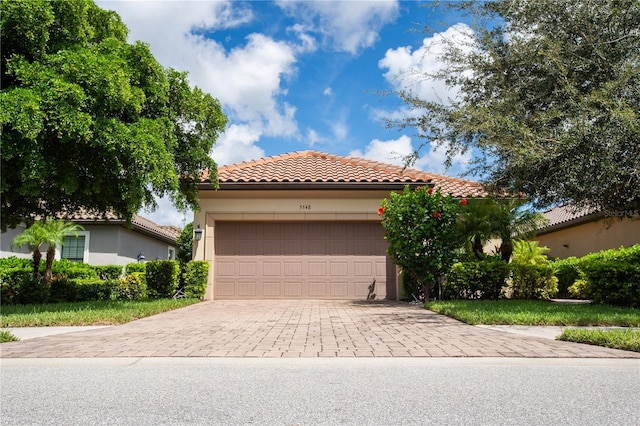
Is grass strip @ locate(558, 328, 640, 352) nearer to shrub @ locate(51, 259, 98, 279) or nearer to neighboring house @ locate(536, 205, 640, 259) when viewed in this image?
neighboring house @ locate(536, 205, 640, 259)

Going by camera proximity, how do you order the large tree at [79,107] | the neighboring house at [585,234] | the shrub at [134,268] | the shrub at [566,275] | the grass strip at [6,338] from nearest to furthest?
the grass strip at [6,338]
the large tree at [79,107]
the neighboring house at [585,234]
the shrub at [566,275]
the shrub at [134,268]

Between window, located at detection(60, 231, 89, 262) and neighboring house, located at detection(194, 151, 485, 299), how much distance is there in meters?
7.68

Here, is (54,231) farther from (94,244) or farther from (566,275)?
(566,275)

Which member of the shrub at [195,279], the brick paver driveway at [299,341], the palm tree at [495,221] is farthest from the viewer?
the shrub at [195,279]

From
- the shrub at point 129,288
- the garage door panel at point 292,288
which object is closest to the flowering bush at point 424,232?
the garage door panel at point 292,288

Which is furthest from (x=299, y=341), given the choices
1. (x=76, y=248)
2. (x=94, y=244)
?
(x=76, y=248)

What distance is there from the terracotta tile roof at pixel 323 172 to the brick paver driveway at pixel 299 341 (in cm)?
661

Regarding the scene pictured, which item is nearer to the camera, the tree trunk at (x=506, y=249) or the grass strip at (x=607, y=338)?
the grass strip at (x=607, y=338)

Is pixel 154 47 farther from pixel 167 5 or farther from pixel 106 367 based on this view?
pixel 106 367

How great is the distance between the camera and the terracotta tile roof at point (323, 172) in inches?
592

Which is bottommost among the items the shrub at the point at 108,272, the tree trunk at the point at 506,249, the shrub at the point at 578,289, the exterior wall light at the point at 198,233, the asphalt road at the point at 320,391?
the asphalt road at the point at 320,391

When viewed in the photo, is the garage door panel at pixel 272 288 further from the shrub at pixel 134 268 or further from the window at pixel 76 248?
the window at pixel 76 248

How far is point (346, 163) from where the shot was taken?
17.9 meters

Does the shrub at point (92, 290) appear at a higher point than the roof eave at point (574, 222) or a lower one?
lower
